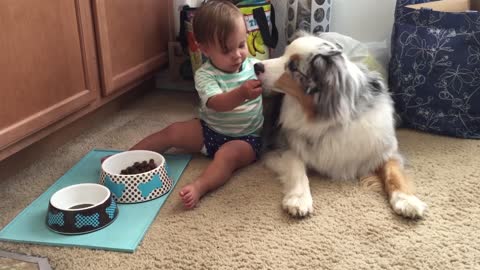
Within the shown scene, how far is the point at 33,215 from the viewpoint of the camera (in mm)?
1402

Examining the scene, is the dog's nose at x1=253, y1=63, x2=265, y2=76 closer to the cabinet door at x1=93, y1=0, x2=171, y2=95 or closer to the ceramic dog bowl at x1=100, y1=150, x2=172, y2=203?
the ceramic dog bowl at x1=100, y1=150, x2=172, y2=203

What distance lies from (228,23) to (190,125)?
43 centimetres

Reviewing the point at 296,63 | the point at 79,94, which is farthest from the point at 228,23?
the point at 79,94

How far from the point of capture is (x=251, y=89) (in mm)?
1491

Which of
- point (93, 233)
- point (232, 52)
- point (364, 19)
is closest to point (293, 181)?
point (232, 52)

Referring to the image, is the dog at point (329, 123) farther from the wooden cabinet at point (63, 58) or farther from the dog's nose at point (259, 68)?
the wooden cabinet at point (63, 58)

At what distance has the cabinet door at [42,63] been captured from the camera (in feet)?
4.73

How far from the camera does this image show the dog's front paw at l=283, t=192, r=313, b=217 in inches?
53.7

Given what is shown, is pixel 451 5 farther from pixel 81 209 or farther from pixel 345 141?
pixel 81 209

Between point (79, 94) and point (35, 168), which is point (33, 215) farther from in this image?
point (79, 94)

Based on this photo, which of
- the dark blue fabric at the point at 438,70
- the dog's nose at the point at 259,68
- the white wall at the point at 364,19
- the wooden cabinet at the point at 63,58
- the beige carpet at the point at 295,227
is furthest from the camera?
the white wall at the point at 364,19

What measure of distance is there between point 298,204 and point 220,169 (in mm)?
312

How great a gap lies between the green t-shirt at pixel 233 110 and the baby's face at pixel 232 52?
0.03 m

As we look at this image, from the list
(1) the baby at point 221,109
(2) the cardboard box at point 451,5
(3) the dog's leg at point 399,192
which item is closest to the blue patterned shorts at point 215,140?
→ (1) the baby at point 221,109
